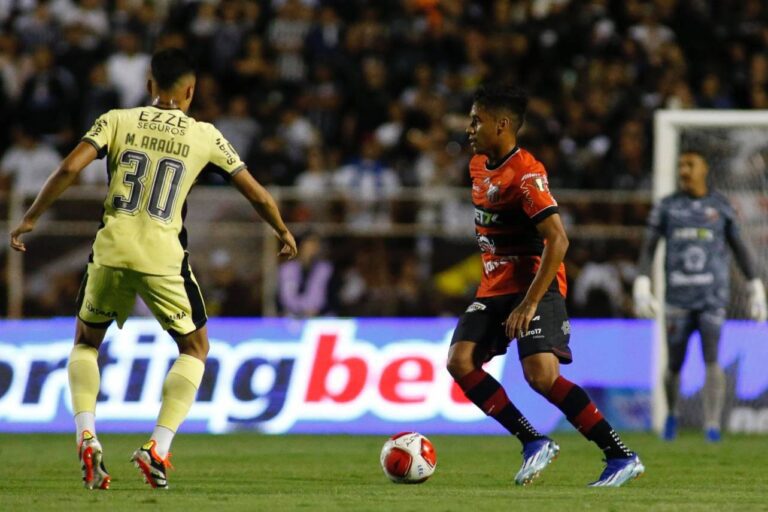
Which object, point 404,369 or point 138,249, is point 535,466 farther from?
point 404,369

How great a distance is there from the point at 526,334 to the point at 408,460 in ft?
3.20

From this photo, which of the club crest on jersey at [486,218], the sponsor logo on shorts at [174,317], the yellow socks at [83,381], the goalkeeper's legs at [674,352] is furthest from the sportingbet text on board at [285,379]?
the sponsor logo on shorts at [174,317]

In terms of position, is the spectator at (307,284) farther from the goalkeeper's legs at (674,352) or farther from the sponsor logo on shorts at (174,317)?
the sponsor logo on shorts at (174,317)

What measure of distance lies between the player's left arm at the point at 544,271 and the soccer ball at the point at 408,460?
0.90 meters

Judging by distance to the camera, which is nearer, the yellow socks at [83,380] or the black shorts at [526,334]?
the yellow socks at [83,380]

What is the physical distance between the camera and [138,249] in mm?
7582

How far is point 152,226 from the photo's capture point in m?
7.62

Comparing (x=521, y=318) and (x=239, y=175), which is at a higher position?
(x=239, y=175)

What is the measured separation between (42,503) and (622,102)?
12.5m

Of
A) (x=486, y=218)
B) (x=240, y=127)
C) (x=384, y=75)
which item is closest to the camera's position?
(x=486, y=218)

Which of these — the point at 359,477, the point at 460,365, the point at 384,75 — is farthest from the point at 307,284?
the point at 460,365

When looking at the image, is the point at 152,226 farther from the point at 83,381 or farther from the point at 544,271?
the point at 544,271

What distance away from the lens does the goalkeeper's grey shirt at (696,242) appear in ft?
41.6

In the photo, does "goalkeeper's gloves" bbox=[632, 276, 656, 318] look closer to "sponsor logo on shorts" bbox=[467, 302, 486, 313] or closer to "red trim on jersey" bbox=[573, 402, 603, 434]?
"sponsor logo on shorts" bbox=[467, 302, 486, 313]
